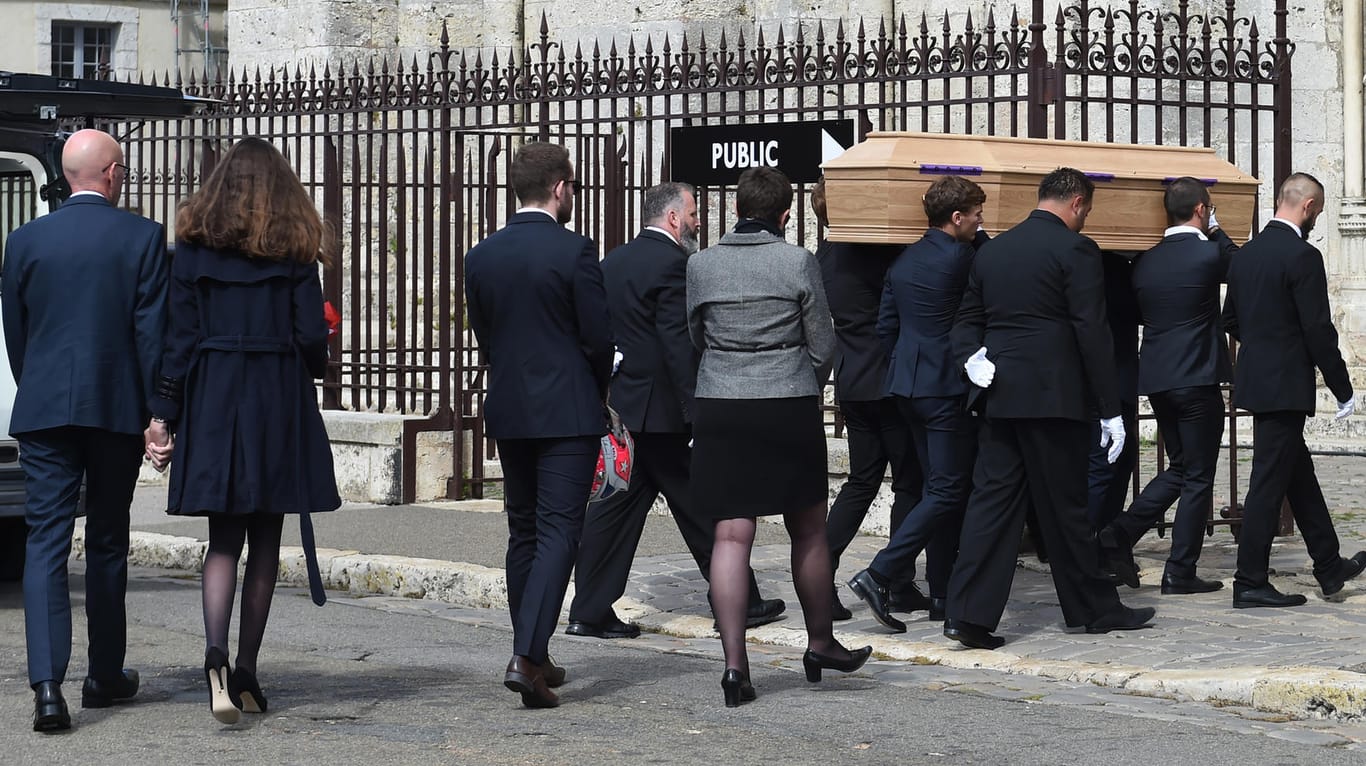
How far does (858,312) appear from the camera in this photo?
27.7ft

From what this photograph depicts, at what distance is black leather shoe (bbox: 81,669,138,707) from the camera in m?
6.54

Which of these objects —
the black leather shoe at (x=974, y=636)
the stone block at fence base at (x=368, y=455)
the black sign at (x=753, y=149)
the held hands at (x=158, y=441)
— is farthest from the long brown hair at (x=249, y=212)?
the stone block at fence base at (x=368, y=455)

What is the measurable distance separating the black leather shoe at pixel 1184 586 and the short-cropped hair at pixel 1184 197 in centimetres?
151

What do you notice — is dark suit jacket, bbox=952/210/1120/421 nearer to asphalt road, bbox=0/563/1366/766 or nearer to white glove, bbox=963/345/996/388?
white glove, bbox=963/345/996/388

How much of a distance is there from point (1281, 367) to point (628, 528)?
8.79ft

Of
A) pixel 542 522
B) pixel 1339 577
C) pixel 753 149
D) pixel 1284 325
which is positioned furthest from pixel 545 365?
pixel 753 149

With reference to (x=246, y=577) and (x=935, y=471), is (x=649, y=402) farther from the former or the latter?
(x=246, y=577)

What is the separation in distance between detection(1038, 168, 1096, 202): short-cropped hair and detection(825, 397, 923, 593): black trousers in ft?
3.85

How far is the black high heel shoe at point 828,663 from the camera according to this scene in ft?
22.9

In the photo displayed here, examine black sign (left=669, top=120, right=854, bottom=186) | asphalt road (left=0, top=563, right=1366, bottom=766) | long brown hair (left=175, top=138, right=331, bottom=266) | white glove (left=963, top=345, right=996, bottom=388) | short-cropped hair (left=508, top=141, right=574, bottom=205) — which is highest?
black sign (left=669, top=120, right=854, bottom=186)

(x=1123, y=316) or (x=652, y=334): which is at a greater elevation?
(x=1123, y=316)

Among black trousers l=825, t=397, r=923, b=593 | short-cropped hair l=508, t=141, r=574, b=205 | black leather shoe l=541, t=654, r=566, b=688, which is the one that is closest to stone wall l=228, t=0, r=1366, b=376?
black trousers l=825, t=397, r=923, b=593

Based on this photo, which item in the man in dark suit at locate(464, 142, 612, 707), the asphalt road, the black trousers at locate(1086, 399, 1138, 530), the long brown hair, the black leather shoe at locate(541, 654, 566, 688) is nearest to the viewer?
the asphalt road

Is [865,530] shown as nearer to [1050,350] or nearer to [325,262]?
[1050,350]
